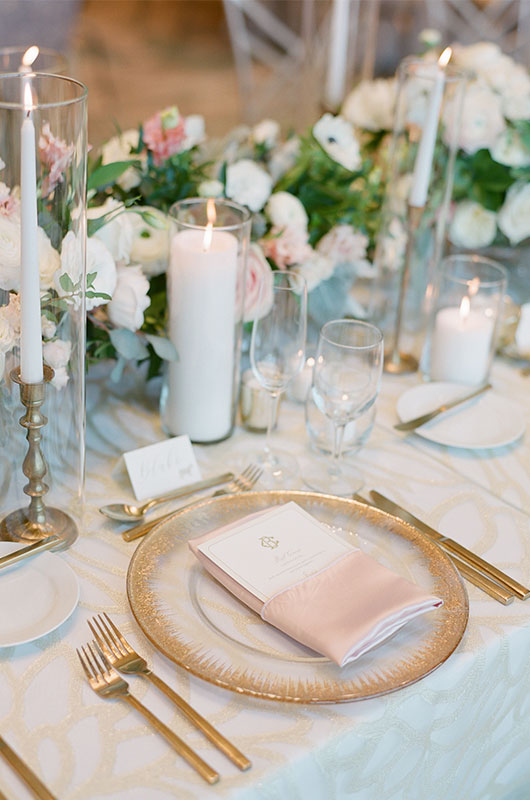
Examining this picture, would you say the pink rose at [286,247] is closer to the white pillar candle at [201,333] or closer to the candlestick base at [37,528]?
the white pillar candle at [201,333]

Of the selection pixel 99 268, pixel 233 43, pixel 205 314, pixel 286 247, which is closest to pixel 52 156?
pixel 99 268

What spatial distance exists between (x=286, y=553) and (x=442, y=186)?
80cm

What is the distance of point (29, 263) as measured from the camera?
0.89m

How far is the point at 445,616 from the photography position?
93 cm

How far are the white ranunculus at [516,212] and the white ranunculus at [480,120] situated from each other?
10 centimetres

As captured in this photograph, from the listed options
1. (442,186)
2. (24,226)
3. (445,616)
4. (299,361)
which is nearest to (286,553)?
(445,616)

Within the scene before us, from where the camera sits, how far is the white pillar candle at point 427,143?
56.5 inches

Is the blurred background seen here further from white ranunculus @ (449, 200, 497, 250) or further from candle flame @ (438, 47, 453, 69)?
candle flame @ (438, 47, 453, 69)

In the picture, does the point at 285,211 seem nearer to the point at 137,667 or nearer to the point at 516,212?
the point at 516,212

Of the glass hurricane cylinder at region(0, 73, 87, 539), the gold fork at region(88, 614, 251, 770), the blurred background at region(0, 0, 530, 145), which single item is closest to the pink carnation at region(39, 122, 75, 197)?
the glass hurricane cylinder at region(0, 73, 87, 539)

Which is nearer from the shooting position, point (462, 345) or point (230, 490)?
point (230, 490)

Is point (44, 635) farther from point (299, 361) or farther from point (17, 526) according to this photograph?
point (299, 361)

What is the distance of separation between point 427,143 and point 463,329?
0.30 m

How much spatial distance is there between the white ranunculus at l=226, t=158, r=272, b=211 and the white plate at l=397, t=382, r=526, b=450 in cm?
39
